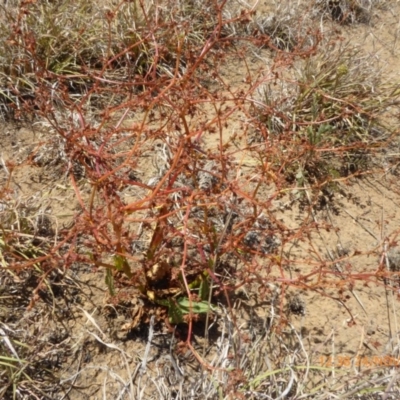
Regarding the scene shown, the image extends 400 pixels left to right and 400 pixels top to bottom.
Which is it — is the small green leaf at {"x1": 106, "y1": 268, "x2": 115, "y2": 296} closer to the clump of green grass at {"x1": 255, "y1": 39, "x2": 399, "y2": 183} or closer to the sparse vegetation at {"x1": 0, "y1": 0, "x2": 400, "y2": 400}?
the sparse vegetation at {"x1": 0, "y1": 0, "x2": 400, "y2": 400}

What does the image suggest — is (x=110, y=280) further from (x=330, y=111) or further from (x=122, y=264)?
(x=330, y=111)

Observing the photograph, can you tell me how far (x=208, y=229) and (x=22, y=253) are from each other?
844 mm

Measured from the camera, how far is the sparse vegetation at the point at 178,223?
195 cm

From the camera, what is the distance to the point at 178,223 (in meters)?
2.45

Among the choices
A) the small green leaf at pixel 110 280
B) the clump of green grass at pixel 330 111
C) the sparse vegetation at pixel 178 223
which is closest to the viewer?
the sparse vegetation at pixel 178 223

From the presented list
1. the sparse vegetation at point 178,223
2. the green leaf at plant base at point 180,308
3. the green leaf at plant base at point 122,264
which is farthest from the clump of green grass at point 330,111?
the green leaf at plant base at point 122,264

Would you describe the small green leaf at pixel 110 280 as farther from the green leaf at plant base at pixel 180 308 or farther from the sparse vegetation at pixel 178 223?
the green leaf at plant base at pixel 180 308

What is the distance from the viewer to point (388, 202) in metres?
2.87

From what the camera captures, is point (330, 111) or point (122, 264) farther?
point (330, 111)

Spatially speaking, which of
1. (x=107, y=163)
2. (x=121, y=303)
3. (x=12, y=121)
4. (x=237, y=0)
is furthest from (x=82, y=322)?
(x=237, y=0)

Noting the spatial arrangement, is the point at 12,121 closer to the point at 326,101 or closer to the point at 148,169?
the point at 148,169

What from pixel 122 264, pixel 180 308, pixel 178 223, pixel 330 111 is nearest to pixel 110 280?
pixel 122 264

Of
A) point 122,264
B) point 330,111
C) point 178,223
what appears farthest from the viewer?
point 330,111

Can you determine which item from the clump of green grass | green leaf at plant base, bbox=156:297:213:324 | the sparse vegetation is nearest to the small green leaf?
the sparse vegetation
